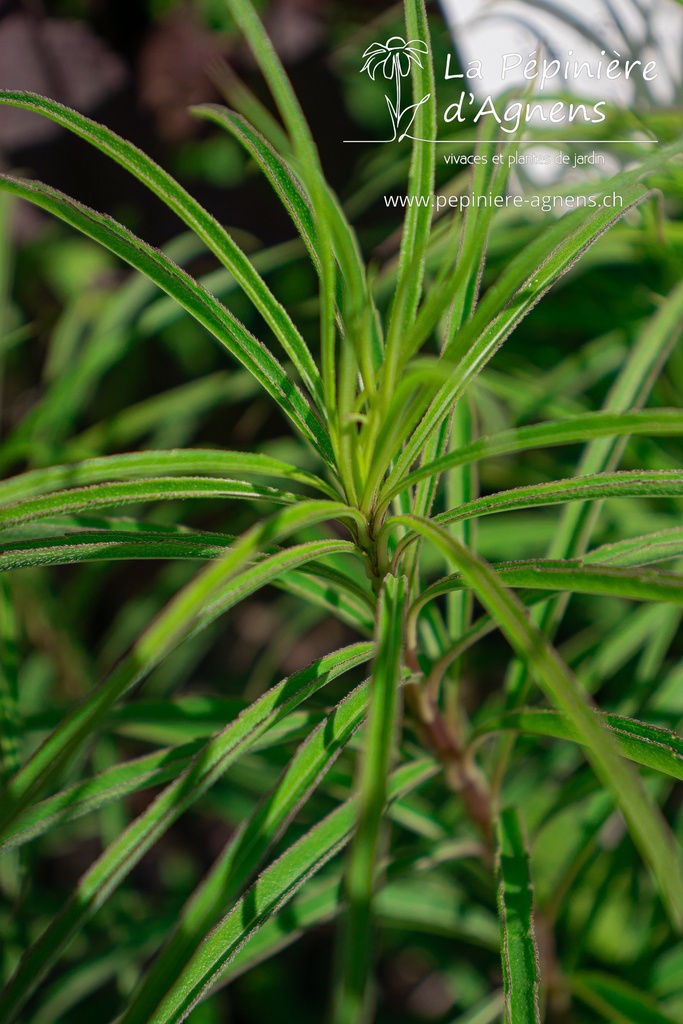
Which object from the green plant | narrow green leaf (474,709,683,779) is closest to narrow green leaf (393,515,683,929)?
the green plant

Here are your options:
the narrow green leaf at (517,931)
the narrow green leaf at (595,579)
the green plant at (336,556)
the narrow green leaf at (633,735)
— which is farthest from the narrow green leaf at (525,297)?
the narrow green leaf at (517,931)

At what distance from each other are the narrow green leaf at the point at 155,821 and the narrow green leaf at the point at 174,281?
0.17 m

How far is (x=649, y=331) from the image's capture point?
0.73 meters

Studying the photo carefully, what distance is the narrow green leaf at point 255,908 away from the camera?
1.39 feet

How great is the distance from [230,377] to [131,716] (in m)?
0.57

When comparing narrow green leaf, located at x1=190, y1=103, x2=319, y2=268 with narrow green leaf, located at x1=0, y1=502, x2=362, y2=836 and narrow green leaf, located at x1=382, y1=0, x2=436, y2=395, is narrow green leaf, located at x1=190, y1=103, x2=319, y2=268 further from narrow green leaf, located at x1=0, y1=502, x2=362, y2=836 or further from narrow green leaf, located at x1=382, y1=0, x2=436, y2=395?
narrow green leaf, located at x1=0, y1=502, x2=362, y2=836

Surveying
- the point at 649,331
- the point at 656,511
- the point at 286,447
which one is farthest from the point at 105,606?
the point at 649,331

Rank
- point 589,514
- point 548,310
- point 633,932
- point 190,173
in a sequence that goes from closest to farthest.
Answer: point 589,514 → point 633,932 → point 548,310 → point 190,173

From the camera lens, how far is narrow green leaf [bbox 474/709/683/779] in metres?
0.44

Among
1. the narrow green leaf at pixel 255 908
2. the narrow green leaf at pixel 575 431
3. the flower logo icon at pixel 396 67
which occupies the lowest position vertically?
the narrow green leaf at pixel 255 908

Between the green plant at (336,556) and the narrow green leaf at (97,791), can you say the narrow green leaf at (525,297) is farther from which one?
the narrow green leaf at (97,791)

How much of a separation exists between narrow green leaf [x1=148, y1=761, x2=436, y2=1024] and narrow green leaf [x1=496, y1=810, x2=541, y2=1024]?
5.3 inches

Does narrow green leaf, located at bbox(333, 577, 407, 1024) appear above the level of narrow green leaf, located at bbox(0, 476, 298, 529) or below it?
below

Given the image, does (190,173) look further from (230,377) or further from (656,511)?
(656,511)
